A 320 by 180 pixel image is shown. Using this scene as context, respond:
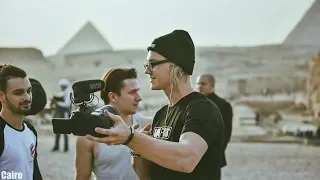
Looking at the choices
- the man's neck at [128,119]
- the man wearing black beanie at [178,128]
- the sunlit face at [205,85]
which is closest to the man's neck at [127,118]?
the man's neck at [128,119]

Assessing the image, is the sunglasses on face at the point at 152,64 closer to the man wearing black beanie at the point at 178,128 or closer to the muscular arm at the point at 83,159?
the man wearing black beanie at the point at 178,128

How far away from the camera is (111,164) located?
12.4 ft

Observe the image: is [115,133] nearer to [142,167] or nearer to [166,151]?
[166,151]

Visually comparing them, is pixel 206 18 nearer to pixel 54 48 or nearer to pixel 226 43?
pixel 226 43

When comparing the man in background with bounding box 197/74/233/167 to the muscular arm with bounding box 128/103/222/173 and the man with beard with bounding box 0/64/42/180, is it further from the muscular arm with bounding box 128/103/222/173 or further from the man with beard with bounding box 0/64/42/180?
the muscular arm with bounding box 128/103/222/173

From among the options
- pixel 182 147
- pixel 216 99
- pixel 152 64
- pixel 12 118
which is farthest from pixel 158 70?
pixel 216 99

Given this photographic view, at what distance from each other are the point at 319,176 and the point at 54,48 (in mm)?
7504

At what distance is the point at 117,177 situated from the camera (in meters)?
3.78

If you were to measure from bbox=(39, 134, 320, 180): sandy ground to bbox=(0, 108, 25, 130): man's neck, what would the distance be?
531 centimetres

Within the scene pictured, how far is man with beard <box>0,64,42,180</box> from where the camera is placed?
3477mm

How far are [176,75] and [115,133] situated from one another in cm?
57

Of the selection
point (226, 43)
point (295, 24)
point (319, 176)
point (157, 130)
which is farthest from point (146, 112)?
point (157, 130)

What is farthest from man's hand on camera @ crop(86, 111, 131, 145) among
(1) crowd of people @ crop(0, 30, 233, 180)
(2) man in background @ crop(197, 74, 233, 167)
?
(2) man in background @ crop(197, 74, 233, 167)

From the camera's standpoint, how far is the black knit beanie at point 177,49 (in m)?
2.62
